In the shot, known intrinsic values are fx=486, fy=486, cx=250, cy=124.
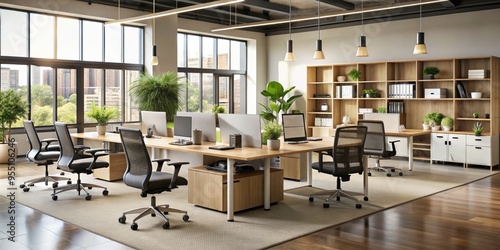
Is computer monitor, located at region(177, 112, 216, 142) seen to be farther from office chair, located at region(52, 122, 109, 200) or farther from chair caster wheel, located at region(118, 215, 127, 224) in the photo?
chair caster wheel, located at region(118, 215, 127, 224)

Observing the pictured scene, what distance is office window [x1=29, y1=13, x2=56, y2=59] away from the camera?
9789 mm

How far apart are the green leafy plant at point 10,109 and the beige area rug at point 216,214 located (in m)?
1.64

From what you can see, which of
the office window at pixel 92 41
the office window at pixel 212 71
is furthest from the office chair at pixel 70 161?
the office window at pixel 212 71

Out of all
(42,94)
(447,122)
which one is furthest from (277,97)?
(42,94)

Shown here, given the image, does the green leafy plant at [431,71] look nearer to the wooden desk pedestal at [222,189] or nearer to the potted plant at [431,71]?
the potted plant at [431,71]

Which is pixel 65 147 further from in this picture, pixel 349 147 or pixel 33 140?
pixel 349 147

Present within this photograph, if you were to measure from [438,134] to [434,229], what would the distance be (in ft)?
17.1

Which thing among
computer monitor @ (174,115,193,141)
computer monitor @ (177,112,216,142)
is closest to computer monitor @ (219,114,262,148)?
computer monitor @ (177,112,216,142)

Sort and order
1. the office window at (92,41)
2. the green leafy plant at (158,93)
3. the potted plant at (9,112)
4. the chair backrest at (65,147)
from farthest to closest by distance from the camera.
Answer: the office window at (92,41) < the green leafy plant at (158,93) < the potted plant at (9,112) < the chair backrest at (65,147)

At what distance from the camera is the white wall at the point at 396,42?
31.8 ft

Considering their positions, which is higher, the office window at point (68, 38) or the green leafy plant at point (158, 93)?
the office window at point (68, 38)

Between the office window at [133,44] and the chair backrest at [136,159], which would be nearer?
the chair backrest at [136,159]

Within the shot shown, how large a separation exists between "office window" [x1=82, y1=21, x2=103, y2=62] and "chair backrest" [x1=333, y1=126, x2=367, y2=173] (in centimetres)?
674

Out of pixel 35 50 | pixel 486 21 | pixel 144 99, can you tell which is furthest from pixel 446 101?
pixel 35 50
